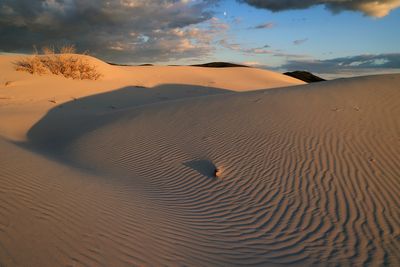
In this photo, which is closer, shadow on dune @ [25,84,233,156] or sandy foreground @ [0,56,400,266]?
sandy foreground @ [0,56,400,266]

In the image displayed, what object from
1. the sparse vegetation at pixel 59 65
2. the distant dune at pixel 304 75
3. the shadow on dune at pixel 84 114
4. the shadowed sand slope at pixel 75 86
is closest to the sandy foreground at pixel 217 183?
the shadow on dune at pixel 84 114

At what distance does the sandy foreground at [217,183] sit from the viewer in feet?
12.0

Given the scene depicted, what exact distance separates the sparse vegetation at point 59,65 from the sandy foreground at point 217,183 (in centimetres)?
924

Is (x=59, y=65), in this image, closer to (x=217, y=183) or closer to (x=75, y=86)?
(x=75, y=86)

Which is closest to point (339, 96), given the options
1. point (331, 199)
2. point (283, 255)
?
point (331, 199)

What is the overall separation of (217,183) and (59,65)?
60.2 ft

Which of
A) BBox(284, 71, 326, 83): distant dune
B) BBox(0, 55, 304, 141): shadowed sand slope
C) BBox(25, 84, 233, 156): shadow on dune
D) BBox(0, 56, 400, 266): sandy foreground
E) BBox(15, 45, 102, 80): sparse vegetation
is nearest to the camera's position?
BBox(0, 56, 400, 266): sandy foreground

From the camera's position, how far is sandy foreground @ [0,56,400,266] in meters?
3.64

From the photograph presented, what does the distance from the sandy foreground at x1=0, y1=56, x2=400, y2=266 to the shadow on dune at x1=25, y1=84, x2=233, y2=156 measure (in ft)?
0.43

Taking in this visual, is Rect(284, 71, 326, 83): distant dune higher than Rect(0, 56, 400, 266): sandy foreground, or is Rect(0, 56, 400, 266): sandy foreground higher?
Rect(284, 71, 326, 83): distant dune

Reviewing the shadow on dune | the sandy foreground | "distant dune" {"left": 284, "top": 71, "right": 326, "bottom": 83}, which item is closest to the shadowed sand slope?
the shadow on dune

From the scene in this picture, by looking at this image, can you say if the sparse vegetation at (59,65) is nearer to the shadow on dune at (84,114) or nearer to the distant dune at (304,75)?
the shadow on dune at (84,114)

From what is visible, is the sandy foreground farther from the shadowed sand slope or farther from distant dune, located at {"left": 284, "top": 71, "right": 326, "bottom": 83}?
distant dune, located at {"left": 284, "top": 71, "right": 326, "bottom": 83}

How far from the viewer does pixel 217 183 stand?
20.1 ft
